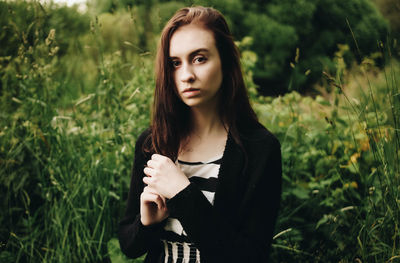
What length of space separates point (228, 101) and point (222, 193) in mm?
356

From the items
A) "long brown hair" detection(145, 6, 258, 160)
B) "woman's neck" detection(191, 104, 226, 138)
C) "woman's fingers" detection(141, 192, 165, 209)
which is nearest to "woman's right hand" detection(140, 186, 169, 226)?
"woman's fingers" detection(141, 192, 165, 209)

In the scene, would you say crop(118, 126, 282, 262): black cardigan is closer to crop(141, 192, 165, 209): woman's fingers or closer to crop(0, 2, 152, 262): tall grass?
crop(141, 192, 165, 209): woman's fingers

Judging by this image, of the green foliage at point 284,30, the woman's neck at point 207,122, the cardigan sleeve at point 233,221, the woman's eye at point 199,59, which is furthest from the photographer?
the green foliage at point 284,30

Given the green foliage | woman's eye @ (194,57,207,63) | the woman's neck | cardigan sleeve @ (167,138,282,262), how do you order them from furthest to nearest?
the green foliage, the woman's neck, woman's eye @ (194,57,207,63), cardigan sleeve @ (167,138,282,262)

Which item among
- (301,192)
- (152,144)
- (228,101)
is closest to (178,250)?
(152,144)

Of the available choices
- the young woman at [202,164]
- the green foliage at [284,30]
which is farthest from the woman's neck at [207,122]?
the green foliage at [284,30]

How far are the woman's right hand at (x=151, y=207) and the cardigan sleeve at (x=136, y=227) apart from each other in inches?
1.4

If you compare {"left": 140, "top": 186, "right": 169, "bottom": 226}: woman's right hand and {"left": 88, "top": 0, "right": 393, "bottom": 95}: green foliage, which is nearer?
{"left": 140, "top": 186, "right": 169, "bottom": 226}: woman's right hand

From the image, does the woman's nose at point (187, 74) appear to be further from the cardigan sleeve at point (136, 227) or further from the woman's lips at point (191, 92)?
the cardigan sleeve at point (136, 227)

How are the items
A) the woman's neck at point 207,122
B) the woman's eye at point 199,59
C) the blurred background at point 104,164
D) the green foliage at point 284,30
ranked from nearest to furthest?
1. the woman's eye at point 199,59
2. the woman's neck at point 207,122
3. the blurred background at point 104,164
4. the green foliage at point 284,30

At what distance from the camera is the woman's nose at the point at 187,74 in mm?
1139

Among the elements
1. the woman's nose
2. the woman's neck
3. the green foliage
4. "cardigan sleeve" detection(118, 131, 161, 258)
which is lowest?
"cardigan sleeve" detection(118, 131, 161, 258)

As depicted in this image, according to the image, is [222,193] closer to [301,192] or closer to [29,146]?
[301,192]

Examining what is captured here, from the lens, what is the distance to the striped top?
1.21 meters
